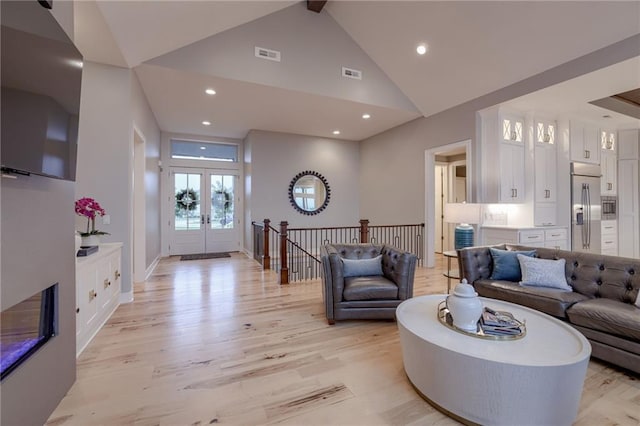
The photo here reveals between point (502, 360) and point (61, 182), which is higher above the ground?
point (61, 182)

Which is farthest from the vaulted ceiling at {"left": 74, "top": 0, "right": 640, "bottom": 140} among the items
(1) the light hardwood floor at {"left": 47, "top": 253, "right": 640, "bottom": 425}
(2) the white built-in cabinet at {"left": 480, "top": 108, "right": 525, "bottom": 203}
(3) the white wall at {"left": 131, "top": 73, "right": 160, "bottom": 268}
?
(1) the light hardwood floor at {"left": 47, "top": 253, "right": 640, "bottom": 425}

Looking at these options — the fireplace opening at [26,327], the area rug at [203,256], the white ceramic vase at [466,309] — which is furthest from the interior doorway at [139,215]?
the white ceramic vase at [466,309]

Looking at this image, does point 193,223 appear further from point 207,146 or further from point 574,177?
point 574,177

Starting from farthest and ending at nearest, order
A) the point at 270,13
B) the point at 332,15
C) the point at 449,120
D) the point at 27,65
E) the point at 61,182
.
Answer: the point at 449,120
the point at 332,15
the point at 270,13
the point at 61,182
the point at 27,65

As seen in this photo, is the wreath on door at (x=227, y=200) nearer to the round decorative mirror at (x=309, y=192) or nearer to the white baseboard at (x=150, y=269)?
the round decorative mirror at (x=309, y=192)

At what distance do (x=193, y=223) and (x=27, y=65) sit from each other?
251 inches

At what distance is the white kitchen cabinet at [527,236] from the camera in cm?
440

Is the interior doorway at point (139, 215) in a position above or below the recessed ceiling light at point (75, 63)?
below

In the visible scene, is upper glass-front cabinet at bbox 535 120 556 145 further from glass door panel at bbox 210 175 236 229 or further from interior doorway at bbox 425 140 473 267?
glass door panel at bbox 210 175 236 229

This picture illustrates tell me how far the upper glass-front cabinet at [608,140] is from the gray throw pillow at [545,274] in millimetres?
4600

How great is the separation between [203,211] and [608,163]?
9.10 metres

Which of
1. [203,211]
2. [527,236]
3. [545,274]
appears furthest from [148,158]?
[527,236]

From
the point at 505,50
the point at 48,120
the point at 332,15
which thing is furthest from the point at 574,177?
the point at 48,120

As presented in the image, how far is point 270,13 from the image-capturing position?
4.41m
